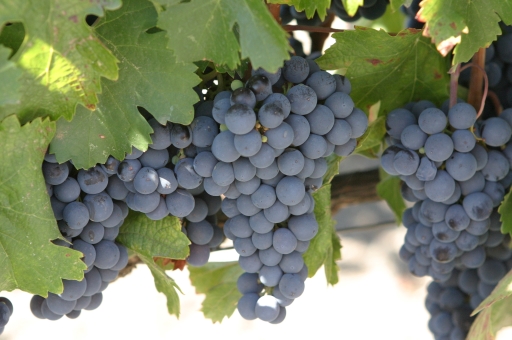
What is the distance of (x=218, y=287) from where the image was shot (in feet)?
3.38

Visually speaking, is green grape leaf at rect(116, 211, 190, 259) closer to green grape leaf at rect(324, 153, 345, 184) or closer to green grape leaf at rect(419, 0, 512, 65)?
green grape leaf at rect(324, 153, 345, 184)

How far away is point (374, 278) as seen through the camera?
8.64ft

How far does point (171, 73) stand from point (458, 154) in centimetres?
40

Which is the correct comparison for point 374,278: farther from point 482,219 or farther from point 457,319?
point 482,219

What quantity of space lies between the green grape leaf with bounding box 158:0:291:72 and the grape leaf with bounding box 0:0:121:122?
75mm

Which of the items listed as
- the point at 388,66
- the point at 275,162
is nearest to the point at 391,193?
the point at 388,66

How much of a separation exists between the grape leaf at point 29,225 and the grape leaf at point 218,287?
34 centimetres

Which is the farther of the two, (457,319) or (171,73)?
(457,319)

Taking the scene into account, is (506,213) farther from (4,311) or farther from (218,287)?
(4,311)

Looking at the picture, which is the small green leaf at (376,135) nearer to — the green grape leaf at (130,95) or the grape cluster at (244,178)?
the grape cluster at (244,178)

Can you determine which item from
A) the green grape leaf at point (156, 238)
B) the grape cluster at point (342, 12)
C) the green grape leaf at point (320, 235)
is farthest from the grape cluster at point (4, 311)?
the grape cluster at point (342, 12)

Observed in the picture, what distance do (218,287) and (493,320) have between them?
1.42 feet

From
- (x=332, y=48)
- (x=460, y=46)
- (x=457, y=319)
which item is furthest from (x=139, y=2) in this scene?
A: (x=457, y=319)

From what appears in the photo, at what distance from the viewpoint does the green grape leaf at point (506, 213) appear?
864 millimetres
